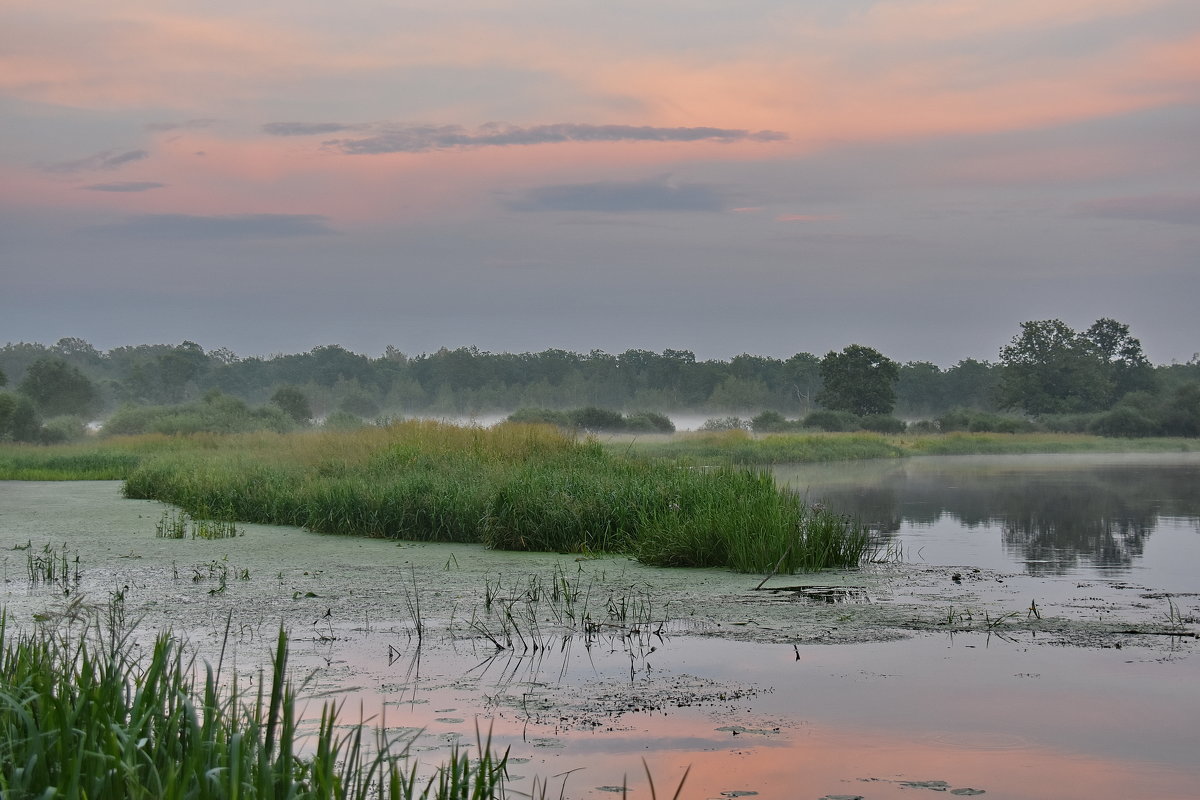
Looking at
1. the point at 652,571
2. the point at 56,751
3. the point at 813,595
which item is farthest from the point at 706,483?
the point at 56,751

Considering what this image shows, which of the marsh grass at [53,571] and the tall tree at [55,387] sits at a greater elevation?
the tall tree at [55,387]

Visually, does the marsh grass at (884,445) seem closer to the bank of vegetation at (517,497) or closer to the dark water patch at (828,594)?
the bank of vegetation at (517,497)

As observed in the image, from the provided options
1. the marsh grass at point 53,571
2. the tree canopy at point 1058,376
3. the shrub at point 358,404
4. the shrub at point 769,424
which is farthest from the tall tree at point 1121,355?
the marsh grass at point 53,571

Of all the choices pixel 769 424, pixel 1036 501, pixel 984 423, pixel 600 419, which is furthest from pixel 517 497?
pixel 984 423

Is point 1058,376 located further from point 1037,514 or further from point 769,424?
point 1037,514

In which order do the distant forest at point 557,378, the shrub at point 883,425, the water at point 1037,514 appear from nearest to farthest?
1. the water at point 1037,514
2. the shrub at point 883,425
3. the distant forest at point 557,378

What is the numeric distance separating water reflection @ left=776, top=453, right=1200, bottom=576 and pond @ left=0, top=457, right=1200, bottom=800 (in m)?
0.88

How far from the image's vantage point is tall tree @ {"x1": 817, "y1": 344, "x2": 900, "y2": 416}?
62.8 metres

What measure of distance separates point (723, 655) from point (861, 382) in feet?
189

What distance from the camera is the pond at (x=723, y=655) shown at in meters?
4.75

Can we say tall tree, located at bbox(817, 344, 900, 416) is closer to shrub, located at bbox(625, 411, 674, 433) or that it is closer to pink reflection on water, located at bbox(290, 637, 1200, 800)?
shrub, located at bbox(625, 411, 674, 433)

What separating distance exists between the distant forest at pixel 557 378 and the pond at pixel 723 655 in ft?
198

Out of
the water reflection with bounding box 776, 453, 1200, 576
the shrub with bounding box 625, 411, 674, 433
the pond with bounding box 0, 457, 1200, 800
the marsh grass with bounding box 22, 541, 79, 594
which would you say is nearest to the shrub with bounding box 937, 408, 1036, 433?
the shrub with bounding box 625, 411, 674, 433

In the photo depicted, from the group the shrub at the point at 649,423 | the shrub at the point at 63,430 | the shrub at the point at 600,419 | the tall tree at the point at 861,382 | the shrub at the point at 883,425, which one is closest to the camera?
the shrub at the point at 63,430
